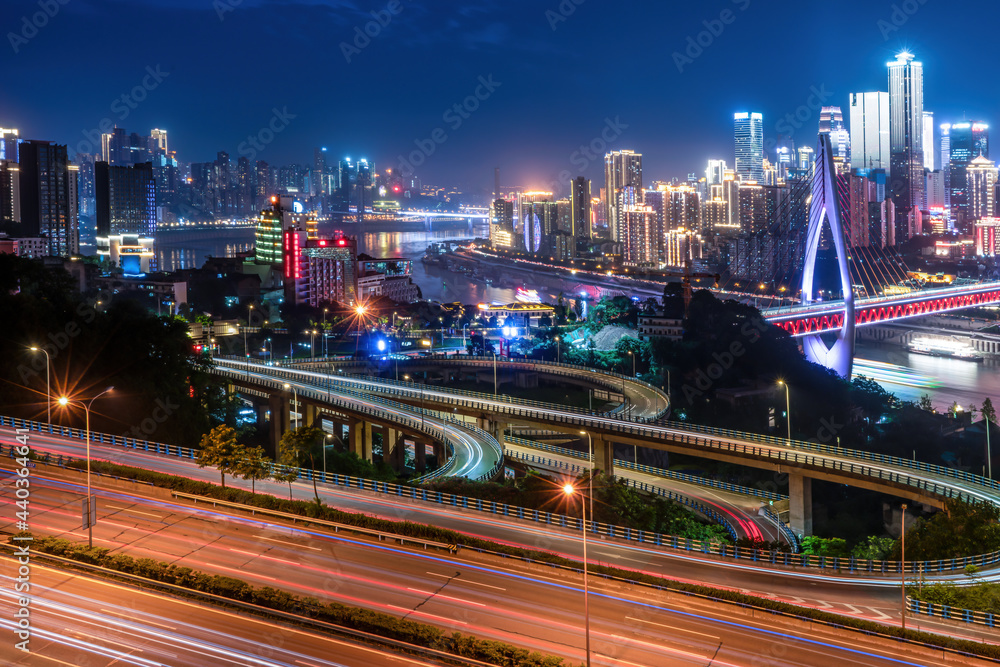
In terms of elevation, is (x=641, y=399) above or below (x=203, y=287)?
below

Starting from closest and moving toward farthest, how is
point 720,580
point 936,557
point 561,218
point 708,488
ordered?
point 720,580, point 936,557, point 708,488, point 561,218

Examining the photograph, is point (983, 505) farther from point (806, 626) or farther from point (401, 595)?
point (401, 595)

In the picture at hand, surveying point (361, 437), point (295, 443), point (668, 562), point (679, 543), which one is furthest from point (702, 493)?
point (361, 437)

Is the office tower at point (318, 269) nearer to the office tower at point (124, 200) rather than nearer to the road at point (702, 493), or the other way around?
the road at point (702, 493)

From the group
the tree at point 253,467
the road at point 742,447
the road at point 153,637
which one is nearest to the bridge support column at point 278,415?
the road at point 742,447

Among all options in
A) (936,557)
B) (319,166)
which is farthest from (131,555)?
(319,166)

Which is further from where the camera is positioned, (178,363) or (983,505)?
(178,363)

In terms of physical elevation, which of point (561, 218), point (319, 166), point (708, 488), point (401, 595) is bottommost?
point (708, 488)
